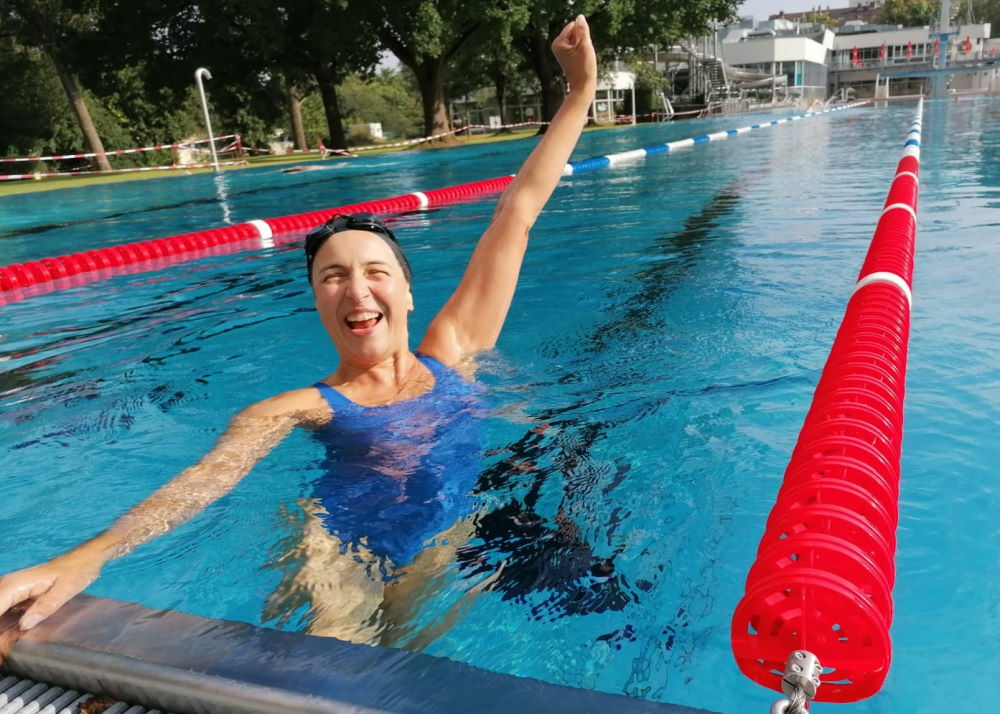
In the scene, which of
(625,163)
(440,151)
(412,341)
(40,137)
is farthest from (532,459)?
(40,137)

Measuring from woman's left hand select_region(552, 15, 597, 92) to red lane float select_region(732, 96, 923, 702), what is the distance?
1.38m

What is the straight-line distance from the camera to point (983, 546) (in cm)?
254

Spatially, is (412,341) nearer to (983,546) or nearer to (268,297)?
(268,297)

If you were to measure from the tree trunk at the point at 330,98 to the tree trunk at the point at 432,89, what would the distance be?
135 inches

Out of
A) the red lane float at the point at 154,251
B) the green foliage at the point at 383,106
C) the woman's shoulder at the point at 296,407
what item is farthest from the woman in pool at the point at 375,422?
the green foliage at the point at 383,106

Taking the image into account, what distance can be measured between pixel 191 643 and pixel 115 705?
0.54ft

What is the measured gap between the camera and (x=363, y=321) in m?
2.55

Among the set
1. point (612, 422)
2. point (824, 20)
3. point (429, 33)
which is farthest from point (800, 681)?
point (824, 20)

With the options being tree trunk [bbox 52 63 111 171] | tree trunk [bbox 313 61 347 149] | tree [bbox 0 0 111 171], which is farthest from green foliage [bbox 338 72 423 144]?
tree trunk [bbox 52 63 111 171]

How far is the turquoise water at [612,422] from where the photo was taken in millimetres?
2209

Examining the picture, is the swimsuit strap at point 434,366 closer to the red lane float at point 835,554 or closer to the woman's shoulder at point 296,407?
the woman's shoulder at point 296,407

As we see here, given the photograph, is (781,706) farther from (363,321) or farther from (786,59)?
(786,59)

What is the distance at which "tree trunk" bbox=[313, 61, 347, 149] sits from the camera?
32156 mm

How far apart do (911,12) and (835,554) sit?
127 m
